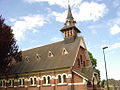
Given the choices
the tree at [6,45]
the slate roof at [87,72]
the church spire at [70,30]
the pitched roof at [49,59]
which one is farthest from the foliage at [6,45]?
the slate roof at [87,72]

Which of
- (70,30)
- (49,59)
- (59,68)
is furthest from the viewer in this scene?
(70,30)

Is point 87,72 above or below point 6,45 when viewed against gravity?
below

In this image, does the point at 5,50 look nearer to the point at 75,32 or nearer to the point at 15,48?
the point at 15,48

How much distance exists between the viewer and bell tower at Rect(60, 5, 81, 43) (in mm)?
40875

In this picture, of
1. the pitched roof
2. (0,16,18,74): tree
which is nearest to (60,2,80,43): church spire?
the pitched roof

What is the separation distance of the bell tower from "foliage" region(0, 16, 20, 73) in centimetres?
1174

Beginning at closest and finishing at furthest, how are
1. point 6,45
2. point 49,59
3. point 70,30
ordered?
point 6,45 < point 49,59 < point 70,30

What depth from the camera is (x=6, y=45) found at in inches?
1350

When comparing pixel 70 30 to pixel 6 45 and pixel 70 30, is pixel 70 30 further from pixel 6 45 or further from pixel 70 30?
pixel 6 45

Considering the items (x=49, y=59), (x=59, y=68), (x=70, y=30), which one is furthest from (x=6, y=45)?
(x=70, y=30)

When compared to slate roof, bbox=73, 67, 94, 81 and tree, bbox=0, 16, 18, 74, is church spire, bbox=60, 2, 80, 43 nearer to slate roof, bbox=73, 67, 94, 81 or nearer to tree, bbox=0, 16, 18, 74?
slate roof, bbox=73, 67, 94, 81

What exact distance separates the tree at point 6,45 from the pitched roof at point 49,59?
6.49 metres

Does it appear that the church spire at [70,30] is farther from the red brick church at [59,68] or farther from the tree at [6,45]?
the tree at [6,45]

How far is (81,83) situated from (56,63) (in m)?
7.36
